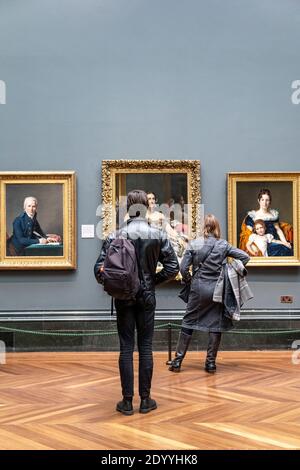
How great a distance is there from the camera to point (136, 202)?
6.15 meters

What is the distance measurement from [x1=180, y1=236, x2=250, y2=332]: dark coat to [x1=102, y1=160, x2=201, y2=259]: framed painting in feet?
5.35

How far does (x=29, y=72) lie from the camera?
1040 centimetres

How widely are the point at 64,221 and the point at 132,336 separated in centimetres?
448

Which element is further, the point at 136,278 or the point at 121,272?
the point at 136,278

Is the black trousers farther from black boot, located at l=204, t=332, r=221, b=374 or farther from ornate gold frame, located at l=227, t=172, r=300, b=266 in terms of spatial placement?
ornate gold frame, located at l=227, t=172, r=300, b=266

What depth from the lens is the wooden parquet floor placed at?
5156mm

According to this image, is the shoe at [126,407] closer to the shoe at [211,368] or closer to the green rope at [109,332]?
the shoe at [211,368]

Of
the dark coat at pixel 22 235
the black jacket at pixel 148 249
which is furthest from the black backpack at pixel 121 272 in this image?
the dark coat at pixel 22 235

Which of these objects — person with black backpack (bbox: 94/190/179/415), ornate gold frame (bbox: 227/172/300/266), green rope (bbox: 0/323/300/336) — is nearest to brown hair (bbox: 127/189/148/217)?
person with black backpack (bbox: 94/190/179/415)

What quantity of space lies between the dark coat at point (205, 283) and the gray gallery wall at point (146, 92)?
184 centimetres

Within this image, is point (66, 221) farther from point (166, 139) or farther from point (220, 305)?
point (220, 305)

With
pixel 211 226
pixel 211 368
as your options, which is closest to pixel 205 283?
pixel 211 226

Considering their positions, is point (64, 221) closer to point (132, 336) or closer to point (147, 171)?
point (147, 171)

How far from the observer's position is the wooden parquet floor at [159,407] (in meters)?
5.16
